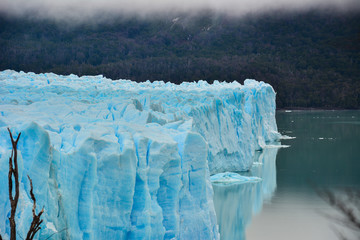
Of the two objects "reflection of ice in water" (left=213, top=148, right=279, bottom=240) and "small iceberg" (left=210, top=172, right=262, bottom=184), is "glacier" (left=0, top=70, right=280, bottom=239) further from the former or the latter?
"small iceberg" (left=210, top=172, right=262, bottom=184)

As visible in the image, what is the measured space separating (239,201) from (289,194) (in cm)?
133

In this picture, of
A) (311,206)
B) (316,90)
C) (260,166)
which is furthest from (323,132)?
(316,90)

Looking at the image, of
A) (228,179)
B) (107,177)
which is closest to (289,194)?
(228,179)

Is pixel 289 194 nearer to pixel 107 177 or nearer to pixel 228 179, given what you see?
pixel 228 179

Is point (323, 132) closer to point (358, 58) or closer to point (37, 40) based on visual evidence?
point (358, 58)

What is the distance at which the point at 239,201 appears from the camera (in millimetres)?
9164

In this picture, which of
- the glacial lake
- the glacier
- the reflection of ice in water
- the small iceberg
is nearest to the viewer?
the glacier

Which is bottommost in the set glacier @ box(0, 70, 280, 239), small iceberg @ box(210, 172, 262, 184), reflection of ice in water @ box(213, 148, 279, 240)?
reflection of ice in water @ box(213, 148, 279, 240)

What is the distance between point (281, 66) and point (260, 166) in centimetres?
4211

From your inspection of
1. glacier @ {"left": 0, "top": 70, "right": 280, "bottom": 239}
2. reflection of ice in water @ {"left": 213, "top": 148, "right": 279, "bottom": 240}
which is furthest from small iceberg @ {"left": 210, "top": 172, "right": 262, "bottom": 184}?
glacier @ {"left": 0, "top": 70, "right": 280, "bottom": 239}

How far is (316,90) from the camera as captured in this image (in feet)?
157

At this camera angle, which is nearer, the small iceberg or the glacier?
the glacier

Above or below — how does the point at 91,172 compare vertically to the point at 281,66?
below

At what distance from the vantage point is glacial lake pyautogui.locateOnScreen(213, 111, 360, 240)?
7.35 metres
